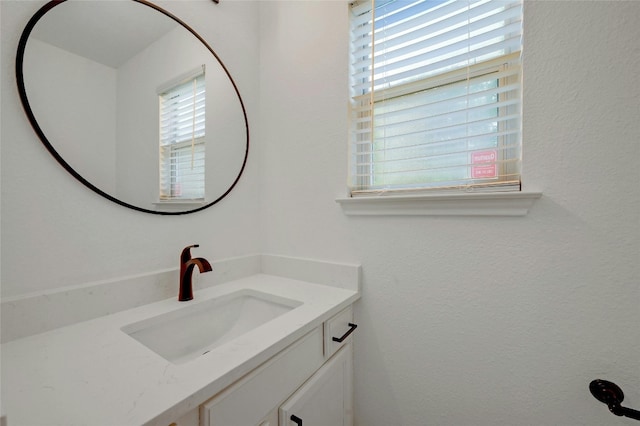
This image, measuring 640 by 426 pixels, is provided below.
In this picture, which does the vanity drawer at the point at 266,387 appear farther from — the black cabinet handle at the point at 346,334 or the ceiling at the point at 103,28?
the ceiling at the point at 103,28

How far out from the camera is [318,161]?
122 cm

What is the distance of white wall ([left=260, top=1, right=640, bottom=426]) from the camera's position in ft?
2.34

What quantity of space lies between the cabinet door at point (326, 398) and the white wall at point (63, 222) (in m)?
0.69

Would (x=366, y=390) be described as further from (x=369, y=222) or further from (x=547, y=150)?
(x=547, y=150)

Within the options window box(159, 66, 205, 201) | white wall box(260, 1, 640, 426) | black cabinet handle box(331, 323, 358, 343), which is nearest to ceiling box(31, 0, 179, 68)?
window box(159, 66, 205, 201)

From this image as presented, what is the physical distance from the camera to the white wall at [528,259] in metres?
0.71

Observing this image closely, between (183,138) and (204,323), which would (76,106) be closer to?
(183,138)

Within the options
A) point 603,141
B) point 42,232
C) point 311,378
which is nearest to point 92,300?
point 42,232

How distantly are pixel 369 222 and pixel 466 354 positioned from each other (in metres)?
0.58

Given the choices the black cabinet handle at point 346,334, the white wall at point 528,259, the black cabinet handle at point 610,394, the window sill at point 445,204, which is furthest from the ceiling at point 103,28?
the black cabinet handle at point 610,394

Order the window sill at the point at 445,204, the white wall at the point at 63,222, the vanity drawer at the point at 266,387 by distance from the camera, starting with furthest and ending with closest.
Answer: the window sill at the point at 445,204
the white wall at the point at 63,222
the vanity drawer at the point at 266,387

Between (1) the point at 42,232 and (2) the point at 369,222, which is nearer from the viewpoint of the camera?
(1) the point at 42,232

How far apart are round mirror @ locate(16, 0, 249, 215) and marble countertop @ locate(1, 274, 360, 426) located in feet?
1.47

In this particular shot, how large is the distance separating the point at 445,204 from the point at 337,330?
24.2 inches
